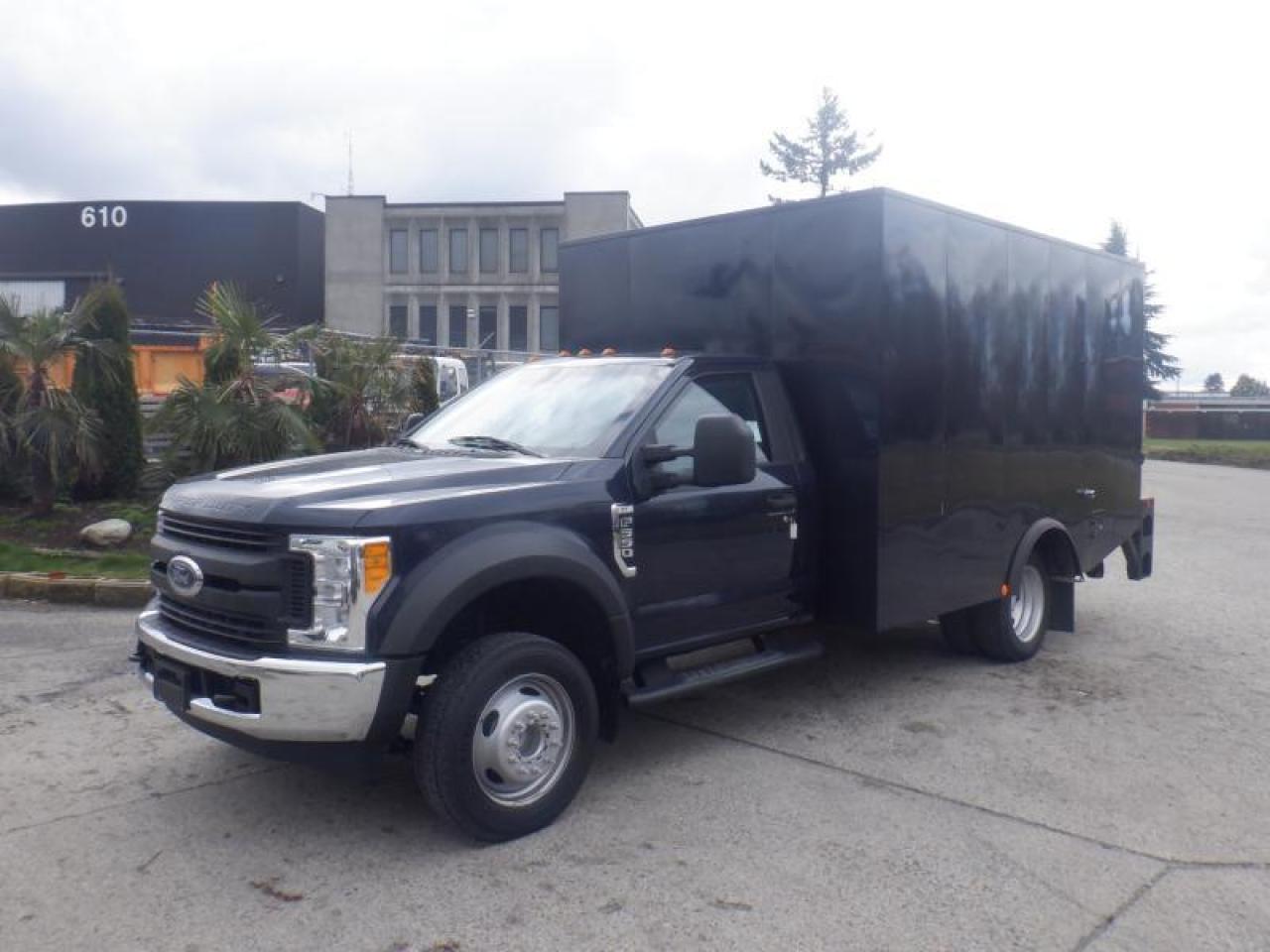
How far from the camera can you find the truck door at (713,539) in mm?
5254

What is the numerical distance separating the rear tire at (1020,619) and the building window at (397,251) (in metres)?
51.8

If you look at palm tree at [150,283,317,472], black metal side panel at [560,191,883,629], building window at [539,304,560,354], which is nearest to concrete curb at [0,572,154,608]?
palm tree at [150,283,317,472]

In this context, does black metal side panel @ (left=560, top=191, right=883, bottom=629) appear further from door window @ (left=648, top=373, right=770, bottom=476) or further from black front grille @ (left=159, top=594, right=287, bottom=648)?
black front grille @ (left=159, top=594, right=287, bottom=648)

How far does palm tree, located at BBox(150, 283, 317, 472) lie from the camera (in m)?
10.4

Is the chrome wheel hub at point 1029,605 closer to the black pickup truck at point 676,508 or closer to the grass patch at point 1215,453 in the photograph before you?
the black pickup truck at point 676,508

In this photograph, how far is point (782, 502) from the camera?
19.6 ft

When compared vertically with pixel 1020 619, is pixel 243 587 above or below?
above

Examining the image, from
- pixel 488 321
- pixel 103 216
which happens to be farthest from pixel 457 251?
pixel 103 216

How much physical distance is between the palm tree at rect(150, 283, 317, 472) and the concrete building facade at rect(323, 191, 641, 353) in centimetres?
4431

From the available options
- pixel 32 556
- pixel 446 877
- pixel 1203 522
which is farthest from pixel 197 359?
pixel 1203 522

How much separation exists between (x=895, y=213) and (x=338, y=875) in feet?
14.1

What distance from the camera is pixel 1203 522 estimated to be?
16312mm

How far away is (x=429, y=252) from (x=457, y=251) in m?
1.44

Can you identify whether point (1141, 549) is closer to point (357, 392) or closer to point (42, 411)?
point (357, 392)
